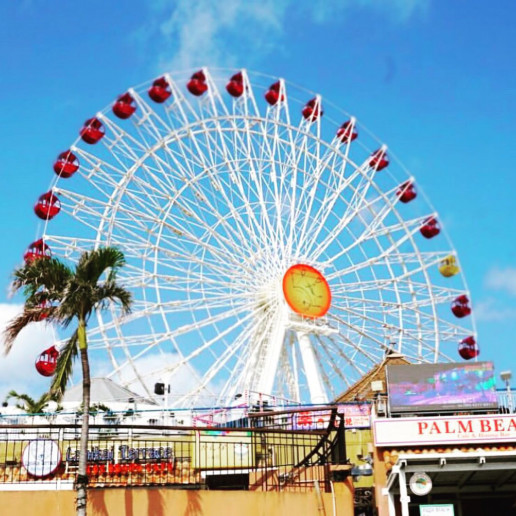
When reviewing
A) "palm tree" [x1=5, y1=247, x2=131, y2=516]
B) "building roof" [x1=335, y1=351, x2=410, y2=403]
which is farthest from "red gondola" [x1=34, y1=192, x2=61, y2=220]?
"palm tree" [x1=5, y1=247, x2=131, y2=516]

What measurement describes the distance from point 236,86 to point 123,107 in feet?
16.8

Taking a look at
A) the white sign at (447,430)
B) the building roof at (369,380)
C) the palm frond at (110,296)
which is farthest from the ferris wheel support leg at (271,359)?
the palm frond at (110,296)

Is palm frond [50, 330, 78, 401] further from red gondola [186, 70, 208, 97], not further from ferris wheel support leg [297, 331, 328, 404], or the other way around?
red gondola [186, 70, 208, 97]

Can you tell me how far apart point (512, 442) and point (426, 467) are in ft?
5.81

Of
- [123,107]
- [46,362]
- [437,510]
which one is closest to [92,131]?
[123,107]

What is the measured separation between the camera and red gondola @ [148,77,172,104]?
1297 inches

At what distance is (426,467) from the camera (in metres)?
16.5

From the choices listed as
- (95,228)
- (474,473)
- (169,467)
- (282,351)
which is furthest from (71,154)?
(474,473)

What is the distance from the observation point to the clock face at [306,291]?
1313 inches

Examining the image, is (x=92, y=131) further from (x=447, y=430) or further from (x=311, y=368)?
(x=447, y=430)

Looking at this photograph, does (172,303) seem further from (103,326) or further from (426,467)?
(426,467)

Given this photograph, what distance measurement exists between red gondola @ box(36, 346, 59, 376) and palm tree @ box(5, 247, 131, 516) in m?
15.4

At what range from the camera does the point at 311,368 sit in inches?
1308

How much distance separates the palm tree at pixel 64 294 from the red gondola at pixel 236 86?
75.1 ft
